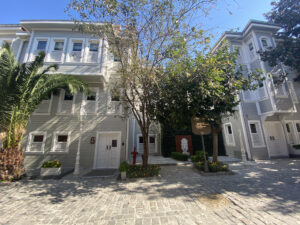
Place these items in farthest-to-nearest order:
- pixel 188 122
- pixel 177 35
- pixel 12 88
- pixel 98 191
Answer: pixel 188 122 < pixel 12 88 < pixel 177 35 < pixel 98 191

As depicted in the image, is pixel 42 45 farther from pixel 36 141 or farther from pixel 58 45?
pixel 36 141

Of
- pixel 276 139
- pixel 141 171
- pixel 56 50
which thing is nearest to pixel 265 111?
pixel 276 139

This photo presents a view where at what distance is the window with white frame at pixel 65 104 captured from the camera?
8984 mm

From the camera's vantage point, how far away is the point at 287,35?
10.2 meters

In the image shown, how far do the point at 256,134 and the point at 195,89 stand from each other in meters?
8.02

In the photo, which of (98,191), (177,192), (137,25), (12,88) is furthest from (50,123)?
(177,192)

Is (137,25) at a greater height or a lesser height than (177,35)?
greater

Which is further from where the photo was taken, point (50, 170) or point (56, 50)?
point (56, 50)

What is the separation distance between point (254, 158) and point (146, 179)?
344 inches

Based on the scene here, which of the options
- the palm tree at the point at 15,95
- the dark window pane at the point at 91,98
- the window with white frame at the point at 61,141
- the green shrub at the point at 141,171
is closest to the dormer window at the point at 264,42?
the green shrub at the point at 141,171

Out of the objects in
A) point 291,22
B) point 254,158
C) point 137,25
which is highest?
point 291,22

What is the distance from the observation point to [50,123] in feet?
28.7

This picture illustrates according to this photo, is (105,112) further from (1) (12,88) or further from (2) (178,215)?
(2) (178,215)

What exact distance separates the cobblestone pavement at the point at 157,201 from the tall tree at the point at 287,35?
785cm
